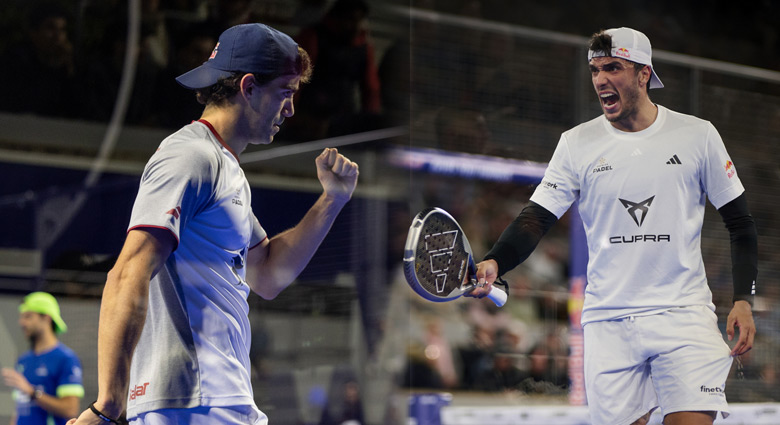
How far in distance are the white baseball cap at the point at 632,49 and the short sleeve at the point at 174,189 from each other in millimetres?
978

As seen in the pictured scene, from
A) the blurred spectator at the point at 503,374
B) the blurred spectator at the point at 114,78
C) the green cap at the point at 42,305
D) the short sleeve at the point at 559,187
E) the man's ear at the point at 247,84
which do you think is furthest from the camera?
the blurred spectator at the point at 503,374

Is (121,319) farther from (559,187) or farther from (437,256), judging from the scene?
(559,187)

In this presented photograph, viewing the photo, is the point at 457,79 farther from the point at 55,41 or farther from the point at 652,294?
the point at 652,294

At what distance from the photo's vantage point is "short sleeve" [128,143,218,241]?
5.82ft

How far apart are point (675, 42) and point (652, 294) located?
71 cm

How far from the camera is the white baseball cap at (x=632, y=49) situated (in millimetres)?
2393

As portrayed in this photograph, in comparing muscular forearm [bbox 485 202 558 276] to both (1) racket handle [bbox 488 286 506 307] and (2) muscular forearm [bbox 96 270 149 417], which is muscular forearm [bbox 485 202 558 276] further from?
(2) muscular forearm [bbox 96 270 149 417]

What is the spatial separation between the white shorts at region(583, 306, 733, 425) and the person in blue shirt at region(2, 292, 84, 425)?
222 centimetres

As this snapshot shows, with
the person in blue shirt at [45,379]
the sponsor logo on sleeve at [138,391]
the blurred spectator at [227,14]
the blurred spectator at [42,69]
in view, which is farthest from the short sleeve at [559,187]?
the person in blue shirt at [45,379]

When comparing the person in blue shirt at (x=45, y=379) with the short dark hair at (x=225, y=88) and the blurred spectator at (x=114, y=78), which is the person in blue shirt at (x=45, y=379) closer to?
the blurred spectator at (x=114, y=78)

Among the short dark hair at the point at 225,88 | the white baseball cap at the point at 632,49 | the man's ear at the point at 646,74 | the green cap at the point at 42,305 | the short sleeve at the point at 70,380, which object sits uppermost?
the white baseball cap at the point at 632,49

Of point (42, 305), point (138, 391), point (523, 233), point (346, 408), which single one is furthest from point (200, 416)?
point (346, 408)

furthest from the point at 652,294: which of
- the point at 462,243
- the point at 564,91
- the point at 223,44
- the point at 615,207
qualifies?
the point at 223,44

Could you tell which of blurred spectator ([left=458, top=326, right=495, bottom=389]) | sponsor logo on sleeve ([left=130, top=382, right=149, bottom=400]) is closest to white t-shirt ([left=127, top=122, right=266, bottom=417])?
sponsor logo on sleeve ([left=130, top=382, right=149, bottom=400])
